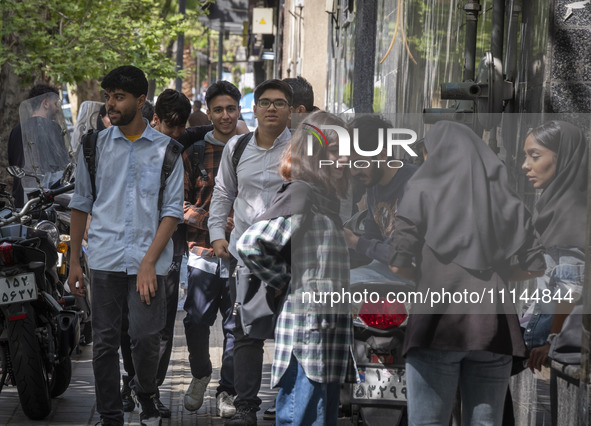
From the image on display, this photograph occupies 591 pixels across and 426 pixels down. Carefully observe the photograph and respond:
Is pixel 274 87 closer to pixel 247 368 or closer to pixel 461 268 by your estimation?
pixel 247 368

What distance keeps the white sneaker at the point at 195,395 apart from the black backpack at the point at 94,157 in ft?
4.82

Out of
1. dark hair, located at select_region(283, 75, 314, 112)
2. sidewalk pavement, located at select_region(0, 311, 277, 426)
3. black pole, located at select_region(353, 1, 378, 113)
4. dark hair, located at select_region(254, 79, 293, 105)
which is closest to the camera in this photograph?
dark hair, located at select_region(254, 79, 293, 105)

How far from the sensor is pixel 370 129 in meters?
4.56

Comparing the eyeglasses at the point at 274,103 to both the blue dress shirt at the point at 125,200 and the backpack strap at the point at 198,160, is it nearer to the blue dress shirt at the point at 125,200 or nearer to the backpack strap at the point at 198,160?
the blue dress shirt at the point at 125,200

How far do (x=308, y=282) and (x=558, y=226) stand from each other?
1.09m

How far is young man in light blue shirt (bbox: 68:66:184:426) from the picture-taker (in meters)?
6.24

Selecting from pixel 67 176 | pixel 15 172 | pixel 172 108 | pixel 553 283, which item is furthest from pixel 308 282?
pixel 15 172

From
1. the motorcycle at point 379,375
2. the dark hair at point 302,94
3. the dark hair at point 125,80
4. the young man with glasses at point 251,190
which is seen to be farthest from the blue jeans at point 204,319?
the motorcycle at point 379,375

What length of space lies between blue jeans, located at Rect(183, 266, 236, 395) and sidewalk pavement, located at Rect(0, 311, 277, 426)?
273 mm

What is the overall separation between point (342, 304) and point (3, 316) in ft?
9.54

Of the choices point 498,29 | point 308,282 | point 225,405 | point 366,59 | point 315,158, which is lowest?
point 225,405

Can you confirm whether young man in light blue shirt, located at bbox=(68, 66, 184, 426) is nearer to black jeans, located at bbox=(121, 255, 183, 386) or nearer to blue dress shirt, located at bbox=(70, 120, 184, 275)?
blue dress shirt, located at bbox=(70, 120, 184, 275)

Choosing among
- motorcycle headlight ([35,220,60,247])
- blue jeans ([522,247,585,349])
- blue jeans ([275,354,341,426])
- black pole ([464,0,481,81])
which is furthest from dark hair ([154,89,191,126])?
blue jeans ([522,247,585,349])

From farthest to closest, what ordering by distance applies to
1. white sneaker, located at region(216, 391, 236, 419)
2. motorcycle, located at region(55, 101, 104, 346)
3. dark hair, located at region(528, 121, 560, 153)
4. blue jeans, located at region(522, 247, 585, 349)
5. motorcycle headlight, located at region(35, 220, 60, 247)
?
motorcycle, located at region(55, 101, 104, 346) → motorcycle headlight, located at region(35, 220, 60, 247) → white sneaker, located at region(216, 391, 236, 419) → dark hair, located at region(528, 121, 560, 153) → blue jeans, located at region(522, 247, 585, 349)
